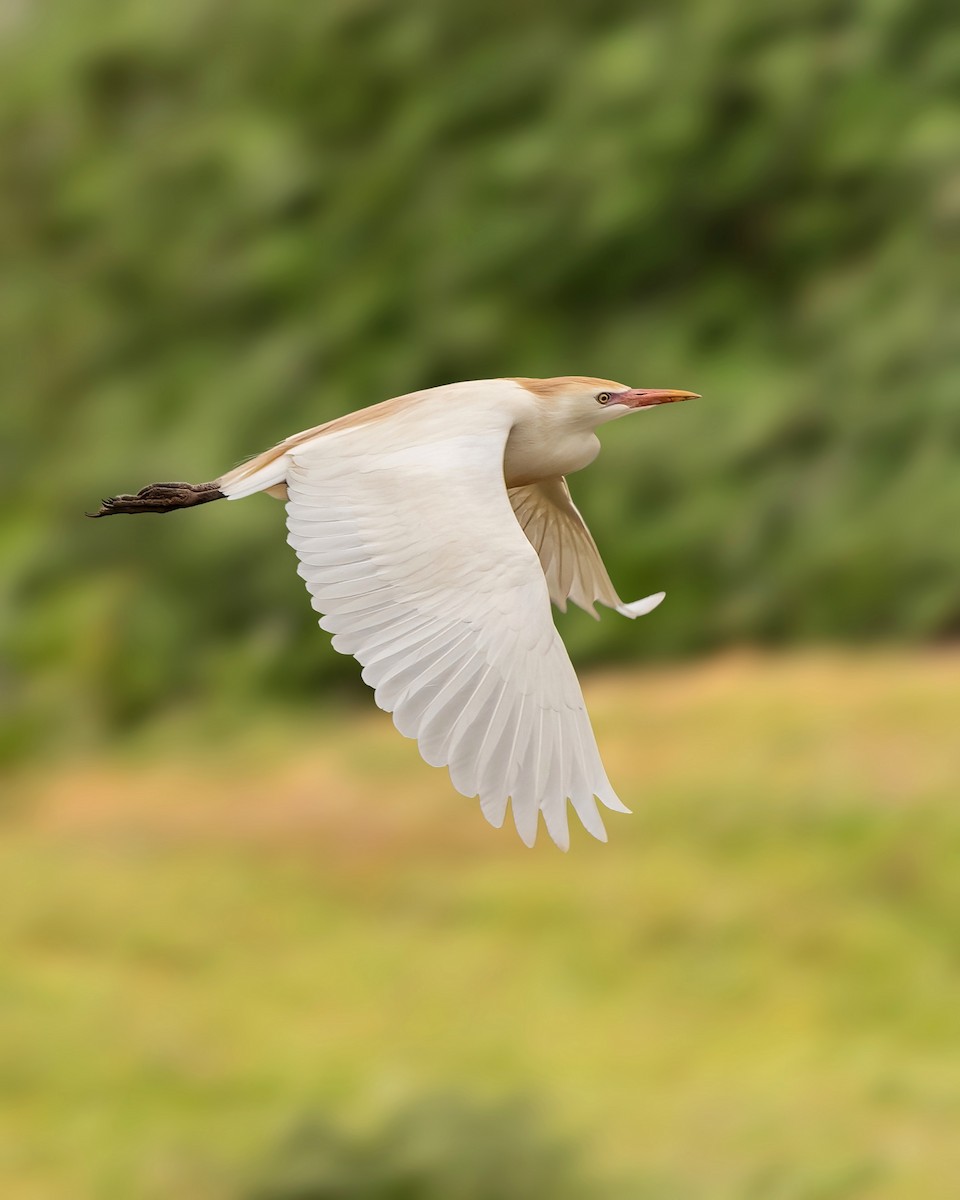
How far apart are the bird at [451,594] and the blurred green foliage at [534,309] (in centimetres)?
737

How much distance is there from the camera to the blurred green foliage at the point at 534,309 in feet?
39.3

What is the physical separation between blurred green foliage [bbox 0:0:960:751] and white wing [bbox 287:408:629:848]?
297 inches

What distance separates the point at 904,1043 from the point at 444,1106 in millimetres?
2221

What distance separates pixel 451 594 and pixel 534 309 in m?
9.37

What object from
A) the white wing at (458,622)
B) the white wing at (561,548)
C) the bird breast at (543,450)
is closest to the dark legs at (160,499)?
the white wing at (458,622)

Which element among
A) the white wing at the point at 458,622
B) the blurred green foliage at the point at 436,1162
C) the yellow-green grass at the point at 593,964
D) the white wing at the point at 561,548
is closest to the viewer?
the white wing at the point at 458,622

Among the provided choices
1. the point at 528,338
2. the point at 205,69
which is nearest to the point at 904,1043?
the point at 528,338

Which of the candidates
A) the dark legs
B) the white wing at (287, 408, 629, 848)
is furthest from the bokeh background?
the white wing at (287, 408, 629, 848)

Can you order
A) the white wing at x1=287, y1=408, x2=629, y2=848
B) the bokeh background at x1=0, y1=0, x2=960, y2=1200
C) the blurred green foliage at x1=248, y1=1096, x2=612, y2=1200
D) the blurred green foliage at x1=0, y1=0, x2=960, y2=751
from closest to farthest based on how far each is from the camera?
the white wing at x1=287, y1=408, x2=629, y2=848 < the blurred green foliage at x1=248, y1=1096, x2=612, y2=1200 < the bokeh background at x1=0, y1=0, x2=960, y2=1200 < the blurred green foliage at x1=0, y1=0, x2=960, y2=751

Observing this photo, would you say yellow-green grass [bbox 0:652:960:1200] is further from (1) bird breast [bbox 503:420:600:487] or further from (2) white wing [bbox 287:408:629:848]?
(2) white wing [bbox 287:408:629:848]

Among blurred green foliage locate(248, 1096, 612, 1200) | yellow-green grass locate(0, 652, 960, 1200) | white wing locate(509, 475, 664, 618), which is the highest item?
white wing locate(509, 475, 664, 618)

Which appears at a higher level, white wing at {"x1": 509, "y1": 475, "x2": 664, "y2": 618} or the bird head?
the bird head

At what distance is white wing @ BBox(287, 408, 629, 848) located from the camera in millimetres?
3541

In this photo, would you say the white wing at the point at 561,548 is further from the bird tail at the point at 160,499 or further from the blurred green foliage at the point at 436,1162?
the blurred green foliage at the point at 436,1162
